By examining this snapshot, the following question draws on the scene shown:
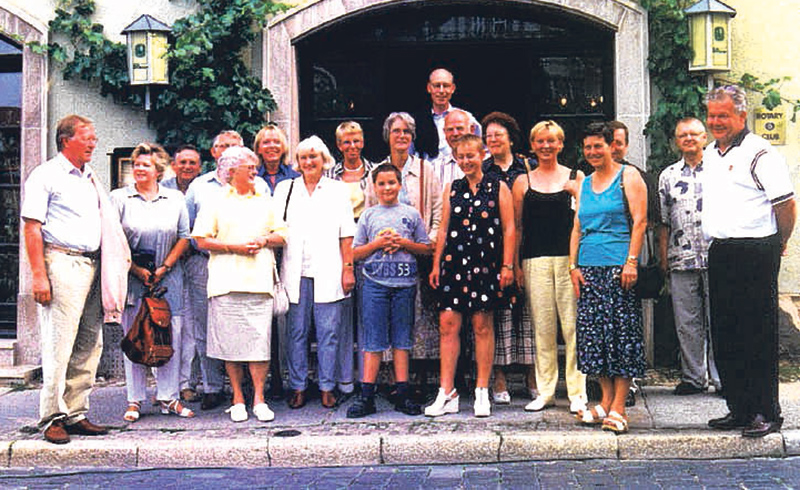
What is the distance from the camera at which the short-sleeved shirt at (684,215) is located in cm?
712

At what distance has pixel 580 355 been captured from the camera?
20.2 ft

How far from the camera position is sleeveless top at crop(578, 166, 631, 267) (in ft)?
20.0

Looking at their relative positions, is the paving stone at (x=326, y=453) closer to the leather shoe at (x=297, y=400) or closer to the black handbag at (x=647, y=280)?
the leather shoe at (x=297, y=400)

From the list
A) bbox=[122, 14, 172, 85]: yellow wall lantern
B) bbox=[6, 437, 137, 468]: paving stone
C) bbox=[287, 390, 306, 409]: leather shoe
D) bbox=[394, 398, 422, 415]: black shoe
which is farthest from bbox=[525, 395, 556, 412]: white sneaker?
bbox=[122, 14, 172, 85]: yellow wall lantern

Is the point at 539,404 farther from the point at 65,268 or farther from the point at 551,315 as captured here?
the point at 65,268

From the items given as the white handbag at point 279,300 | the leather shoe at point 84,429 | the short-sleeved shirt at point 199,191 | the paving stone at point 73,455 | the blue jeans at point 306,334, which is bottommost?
the paving stone at point 73,455

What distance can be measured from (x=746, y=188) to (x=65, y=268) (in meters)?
4.31

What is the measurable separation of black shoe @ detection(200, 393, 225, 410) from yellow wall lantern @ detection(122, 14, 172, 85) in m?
3.07

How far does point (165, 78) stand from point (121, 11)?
0.98m

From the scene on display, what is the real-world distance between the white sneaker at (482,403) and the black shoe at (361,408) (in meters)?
0.73

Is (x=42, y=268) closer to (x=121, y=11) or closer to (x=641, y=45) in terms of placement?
(x=121, y=11)

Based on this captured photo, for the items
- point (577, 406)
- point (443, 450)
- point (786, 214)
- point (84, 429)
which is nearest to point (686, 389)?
point (577, 406)

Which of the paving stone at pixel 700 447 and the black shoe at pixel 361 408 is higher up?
the black shoe at pixel 361 408

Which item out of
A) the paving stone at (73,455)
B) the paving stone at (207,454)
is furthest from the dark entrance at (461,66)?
the paving stone at (73,455)
